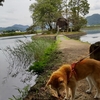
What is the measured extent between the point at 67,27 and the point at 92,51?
43.5 metres

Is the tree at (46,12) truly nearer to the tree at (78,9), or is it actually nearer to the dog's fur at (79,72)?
the tree at (78,9)

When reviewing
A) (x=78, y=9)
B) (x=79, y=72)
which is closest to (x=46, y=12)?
(x=78, y=9)

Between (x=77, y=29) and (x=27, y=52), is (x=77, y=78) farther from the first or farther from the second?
(x=77, y=29)

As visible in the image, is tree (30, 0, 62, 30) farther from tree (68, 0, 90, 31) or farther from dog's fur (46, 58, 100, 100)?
dog's fur (46, 58, 100, 100)

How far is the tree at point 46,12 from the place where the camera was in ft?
152

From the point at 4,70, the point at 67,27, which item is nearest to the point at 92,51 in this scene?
the point at 4,70

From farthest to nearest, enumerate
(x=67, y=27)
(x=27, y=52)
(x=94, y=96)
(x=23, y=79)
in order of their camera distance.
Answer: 1. (x=67, y=27)
2. (x=27, y=52)
3. (x=23, y=79)
4. (x=94, y=96)

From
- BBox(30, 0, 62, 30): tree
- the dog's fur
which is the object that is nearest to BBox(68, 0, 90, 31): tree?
BBox(30, 0, 62, 30): tree

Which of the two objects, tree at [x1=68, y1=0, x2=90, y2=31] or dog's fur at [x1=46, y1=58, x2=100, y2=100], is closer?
dog's fur at [x1=46, y1=58, x2=100, y2=100]

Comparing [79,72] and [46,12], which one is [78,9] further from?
[79,72]

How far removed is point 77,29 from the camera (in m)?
52.1

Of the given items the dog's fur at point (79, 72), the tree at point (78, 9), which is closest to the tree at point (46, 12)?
the tree at point (78, 9)

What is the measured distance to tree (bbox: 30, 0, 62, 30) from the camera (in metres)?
46.4

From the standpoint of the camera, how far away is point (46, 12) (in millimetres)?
47062
